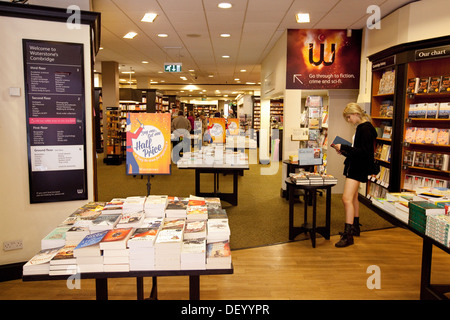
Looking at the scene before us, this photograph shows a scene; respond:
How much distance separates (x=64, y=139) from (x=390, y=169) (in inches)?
182

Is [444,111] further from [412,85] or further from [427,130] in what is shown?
[412,85]

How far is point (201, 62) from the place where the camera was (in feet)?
38.3

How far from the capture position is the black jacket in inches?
164

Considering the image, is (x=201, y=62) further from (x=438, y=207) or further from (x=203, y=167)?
(x=438, y=207)

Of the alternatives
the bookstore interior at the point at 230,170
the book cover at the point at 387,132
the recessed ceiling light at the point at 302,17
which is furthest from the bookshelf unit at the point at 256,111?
the book cover at the point at 387,132

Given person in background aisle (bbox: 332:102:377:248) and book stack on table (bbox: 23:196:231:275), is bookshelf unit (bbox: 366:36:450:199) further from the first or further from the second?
book stack on table (bbox: 23:196:231:275)

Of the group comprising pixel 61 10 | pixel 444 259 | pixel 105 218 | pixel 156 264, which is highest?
pixel 61 10

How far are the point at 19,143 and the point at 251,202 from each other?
427 cm

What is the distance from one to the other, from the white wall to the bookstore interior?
13 mm

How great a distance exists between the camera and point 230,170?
6078 mm

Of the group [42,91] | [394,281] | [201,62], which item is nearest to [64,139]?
[42,91]

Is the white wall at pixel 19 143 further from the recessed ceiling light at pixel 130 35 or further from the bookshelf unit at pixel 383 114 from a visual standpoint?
the bookshelf unit at pixel 383 114

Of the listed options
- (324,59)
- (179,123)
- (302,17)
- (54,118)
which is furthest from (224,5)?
(179,123)
